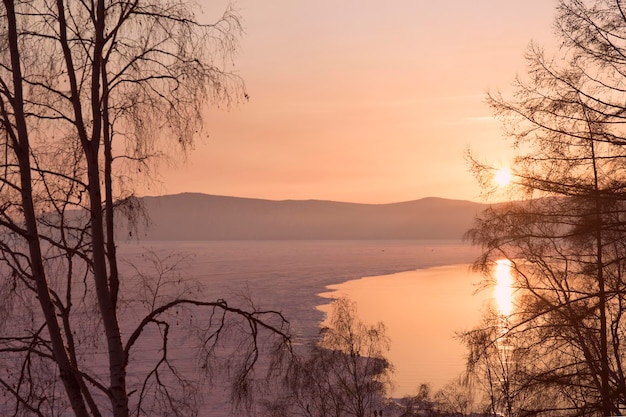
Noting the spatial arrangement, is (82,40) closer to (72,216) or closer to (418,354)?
(72,216)

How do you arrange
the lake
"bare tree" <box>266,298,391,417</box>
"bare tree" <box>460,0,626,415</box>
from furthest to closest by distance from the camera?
the lake
"bare tree" <box>266,298,391,417</box>
"bare tree" <box>460,0,626,415</box>

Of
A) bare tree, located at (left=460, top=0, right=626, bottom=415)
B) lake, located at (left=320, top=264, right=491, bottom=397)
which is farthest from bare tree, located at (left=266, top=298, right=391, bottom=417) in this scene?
bare tree, located at (left=460, top=0, right=626, bottom=415)

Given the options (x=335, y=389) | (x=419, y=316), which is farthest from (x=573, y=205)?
(x=419, y=316)

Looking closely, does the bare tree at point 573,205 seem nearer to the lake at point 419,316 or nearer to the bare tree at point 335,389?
the lake at point 419,316

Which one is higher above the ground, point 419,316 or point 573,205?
point 573,205

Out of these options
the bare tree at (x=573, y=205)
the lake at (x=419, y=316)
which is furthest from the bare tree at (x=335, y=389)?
the bare tree at (x=573, y=205)

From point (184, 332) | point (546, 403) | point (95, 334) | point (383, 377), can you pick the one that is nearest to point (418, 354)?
point (383, 377)

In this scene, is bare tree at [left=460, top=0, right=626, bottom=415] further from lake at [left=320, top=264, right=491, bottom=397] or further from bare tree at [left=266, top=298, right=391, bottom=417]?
bare tree at [left=266, top=298, right=391, bottom=417]

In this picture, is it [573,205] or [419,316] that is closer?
[573,205]

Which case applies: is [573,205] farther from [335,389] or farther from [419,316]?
[419,316]

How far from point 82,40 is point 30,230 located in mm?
1958

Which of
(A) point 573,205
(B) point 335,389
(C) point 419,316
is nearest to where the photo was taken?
(A) point 573,205

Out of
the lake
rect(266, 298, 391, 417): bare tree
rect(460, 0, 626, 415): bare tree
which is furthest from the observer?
the lake

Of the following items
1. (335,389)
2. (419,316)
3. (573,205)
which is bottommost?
(419,316)
